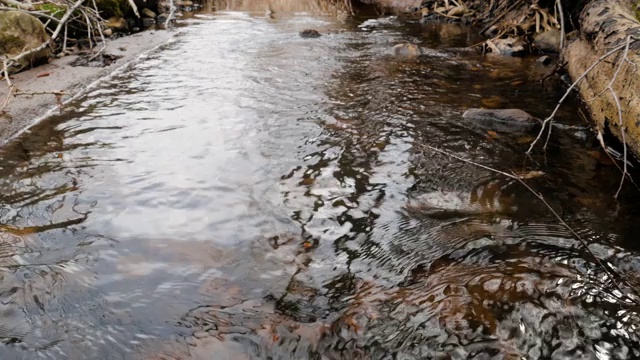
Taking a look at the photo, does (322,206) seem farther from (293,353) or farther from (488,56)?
(488,56)

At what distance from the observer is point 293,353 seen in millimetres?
2494

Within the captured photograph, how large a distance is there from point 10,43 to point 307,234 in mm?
6856

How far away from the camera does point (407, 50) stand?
9188mm

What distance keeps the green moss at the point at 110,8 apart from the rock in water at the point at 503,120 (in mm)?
10771

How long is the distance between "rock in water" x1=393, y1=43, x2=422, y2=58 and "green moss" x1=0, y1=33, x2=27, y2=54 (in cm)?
666

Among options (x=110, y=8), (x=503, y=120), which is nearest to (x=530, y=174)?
(x=503, y=120)

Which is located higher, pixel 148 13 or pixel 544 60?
pixel 148 13

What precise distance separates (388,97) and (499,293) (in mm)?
4300

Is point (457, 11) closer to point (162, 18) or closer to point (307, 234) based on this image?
point (162, 18)

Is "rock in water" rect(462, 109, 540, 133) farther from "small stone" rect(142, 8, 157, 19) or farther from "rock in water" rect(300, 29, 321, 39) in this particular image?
"small stone" rect(142, 8, 157, 19)

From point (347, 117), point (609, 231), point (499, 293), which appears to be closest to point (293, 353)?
point (499, 293)

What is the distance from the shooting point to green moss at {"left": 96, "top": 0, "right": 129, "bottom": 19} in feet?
40.2

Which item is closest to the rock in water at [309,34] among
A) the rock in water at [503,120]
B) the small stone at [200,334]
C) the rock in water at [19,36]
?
the rock in water at [19,36]

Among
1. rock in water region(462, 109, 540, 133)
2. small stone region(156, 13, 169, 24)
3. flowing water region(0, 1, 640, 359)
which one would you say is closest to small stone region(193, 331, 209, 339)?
flowing water region(0, 1, 640, 359)
